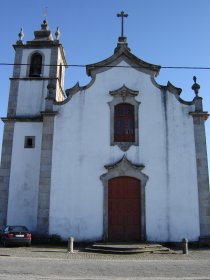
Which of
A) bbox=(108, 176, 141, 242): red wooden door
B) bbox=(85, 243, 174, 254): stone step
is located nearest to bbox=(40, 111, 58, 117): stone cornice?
bbox=(108, 176, 141, 242): red wooden door

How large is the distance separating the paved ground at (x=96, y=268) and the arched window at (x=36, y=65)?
10935mm

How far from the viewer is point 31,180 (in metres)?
17.8

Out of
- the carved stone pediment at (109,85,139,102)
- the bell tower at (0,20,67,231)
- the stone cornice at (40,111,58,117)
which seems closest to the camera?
the bell tower at (0,20,67,231)

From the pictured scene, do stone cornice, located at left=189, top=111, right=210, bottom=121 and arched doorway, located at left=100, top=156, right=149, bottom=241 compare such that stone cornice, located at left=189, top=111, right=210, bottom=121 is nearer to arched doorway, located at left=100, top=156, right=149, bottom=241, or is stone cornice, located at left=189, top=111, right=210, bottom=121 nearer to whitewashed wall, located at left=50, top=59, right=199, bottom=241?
whitewashed wall, located at left=50, top=59, right=199, bottom=241

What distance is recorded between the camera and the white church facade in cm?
1633

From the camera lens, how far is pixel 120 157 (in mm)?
17062

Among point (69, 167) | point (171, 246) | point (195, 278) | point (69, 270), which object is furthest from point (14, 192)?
point (195, 278)

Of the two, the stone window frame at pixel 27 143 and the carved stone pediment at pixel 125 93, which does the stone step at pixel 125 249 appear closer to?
the stone window frame at pixel 27 143

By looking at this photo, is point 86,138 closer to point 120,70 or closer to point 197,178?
point 120,70

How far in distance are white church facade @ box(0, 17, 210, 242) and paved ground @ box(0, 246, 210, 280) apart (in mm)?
3755

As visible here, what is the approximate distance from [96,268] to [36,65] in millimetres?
14034

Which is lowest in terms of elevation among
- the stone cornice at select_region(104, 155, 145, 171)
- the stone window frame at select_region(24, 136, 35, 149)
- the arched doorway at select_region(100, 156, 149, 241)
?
the arched doorway at select_region(100, 156, 149, 241)

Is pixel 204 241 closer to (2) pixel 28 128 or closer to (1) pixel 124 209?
(1) pixel 124 209

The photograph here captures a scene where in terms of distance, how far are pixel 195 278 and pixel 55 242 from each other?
9.05m
